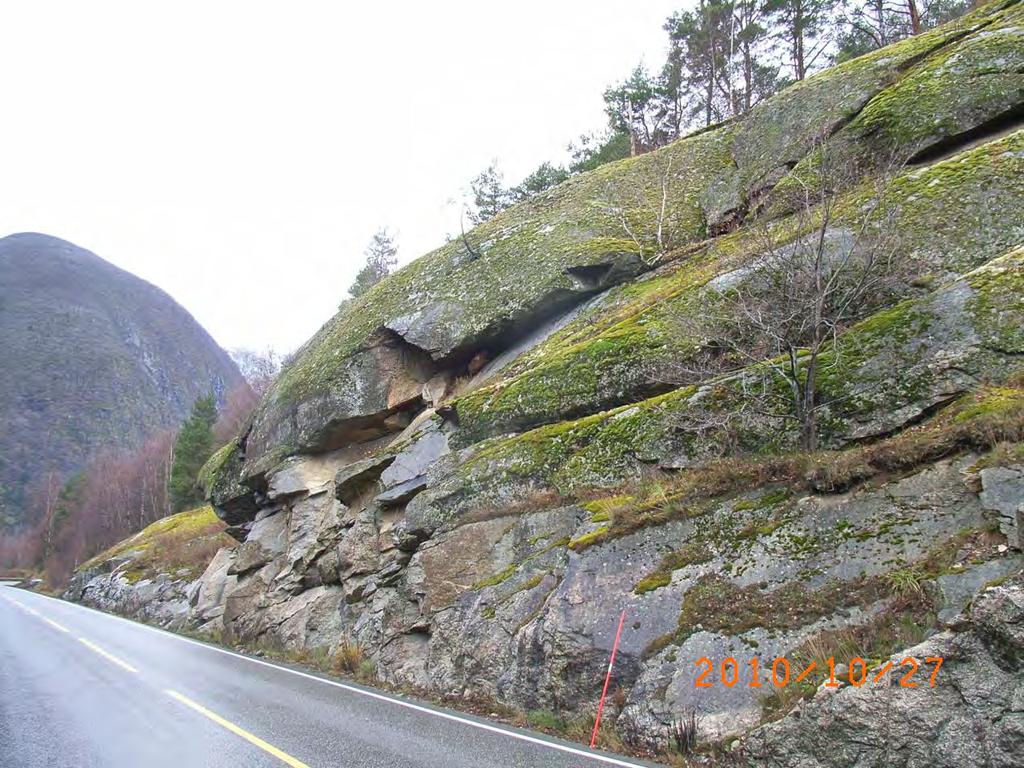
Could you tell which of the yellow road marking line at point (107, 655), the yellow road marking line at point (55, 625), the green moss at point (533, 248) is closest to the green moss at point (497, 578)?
the yellow road marking line at point (107, 655)

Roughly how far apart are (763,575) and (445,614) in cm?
579

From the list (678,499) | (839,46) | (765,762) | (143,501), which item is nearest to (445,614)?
(678,499)

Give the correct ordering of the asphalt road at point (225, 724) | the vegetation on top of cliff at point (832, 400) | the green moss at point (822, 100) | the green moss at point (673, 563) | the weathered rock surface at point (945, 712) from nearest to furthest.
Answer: the weathered rock surface at point (945, 712) < the asphalt road at point (225, 724) < the green moss at point (673, 563) < the vegetation on top of cliff at point (832, 400) < the green moss at point (822, 100)

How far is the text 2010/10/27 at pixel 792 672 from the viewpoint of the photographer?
4.65 meters

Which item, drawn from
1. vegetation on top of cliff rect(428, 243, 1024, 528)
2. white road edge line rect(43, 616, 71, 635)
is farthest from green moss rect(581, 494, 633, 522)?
white road edge line rect(43, 616, 71, 635)

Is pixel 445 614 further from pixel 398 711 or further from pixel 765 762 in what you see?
pixel 765 762

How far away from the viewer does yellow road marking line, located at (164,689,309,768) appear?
5691 mm

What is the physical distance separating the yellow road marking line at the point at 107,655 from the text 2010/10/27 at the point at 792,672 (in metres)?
10.4

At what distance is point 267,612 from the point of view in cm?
1720

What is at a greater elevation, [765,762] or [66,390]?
[66,390]

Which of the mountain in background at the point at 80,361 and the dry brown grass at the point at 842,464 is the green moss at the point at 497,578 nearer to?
the dry brown grass at the point at 842,464

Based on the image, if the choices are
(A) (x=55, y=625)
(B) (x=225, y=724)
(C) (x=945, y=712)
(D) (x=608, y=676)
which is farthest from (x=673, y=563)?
(A) (x=55, y=625)

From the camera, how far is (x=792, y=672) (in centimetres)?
577

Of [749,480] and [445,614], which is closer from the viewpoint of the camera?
[749,480]
